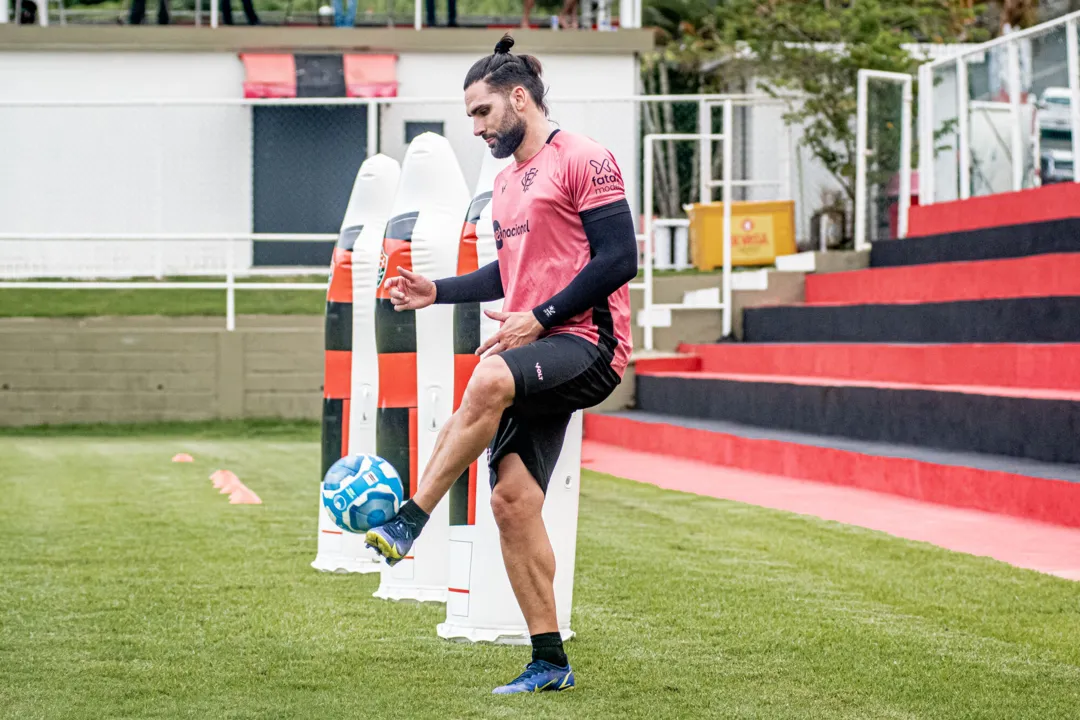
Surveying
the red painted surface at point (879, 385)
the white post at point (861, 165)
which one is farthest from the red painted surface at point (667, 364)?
the white post at point (861, 165)

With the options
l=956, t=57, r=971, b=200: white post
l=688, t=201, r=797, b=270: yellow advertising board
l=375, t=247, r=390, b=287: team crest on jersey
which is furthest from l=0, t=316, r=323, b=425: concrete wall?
l=375, t=247, r=390, b=287: team crest on jersey

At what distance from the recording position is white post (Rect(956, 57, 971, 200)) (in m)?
13.9

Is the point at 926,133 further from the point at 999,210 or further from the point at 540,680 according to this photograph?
the point at 540,680

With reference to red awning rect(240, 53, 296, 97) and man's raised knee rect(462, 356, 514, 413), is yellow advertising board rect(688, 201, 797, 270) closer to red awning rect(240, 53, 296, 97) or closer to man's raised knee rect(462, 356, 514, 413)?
red awning rect(240, 53, 296, 97)

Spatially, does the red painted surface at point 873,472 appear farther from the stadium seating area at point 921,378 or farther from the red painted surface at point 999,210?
the red painted surface at point 999,210

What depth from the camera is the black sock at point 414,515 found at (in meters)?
3.98

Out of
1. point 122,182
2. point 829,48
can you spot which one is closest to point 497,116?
point 122,182

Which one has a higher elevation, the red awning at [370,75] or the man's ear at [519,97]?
the red awning at [370,75]

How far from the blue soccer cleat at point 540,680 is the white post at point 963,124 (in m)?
10.7

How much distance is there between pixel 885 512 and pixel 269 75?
13.1 m

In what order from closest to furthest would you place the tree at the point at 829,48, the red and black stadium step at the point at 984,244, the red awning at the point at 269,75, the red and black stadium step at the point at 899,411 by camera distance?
the red and black stadium step at the point at 899,411, the red and black stadium step at the point at 984,244, the tree at the point at 829,48, the red awning at the point at 269,75

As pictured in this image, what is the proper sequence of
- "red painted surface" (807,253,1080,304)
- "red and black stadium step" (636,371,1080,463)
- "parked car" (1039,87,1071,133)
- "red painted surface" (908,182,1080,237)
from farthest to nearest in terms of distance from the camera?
"parked car" (1039,87,1071,133), "red painted surface" (908,182,1080,237), "red painted surface" (807,253,1080,304), "red and black stadium step" (636,371,1080,463)

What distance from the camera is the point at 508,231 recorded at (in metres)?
4.28

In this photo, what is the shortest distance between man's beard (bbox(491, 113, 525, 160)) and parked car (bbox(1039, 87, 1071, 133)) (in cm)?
929
